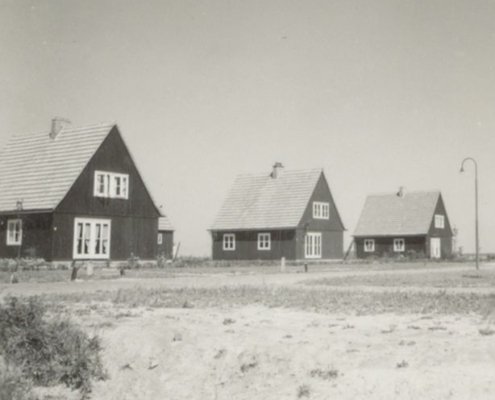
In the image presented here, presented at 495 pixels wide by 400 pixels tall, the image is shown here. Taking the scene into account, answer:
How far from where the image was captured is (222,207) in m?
56.9

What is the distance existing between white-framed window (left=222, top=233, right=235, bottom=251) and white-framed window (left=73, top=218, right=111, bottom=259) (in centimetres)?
1873

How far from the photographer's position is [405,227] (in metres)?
65.1

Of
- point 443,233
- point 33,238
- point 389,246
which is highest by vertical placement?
point 443,233

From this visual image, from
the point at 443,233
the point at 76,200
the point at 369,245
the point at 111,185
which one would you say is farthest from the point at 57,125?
the point at 443,233

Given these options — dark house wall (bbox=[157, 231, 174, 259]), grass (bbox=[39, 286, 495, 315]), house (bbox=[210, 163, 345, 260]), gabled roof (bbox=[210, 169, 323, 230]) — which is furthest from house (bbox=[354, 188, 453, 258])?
grass (bbox=[39, 286, 495, 315])

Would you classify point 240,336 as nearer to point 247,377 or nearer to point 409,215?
point 247,377

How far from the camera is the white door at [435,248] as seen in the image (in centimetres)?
6419

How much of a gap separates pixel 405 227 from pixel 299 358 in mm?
56849

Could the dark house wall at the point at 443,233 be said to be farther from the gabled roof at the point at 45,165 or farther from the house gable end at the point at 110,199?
the gabled roof at the point at 45,165

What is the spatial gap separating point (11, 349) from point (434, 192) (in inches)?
2372

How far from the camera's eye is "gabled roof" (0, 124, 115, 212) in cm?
3556

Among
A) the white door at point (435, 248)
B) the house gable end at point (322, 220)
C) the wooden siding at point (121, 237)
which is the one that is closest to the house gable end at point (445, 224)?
the white door at point (435, 248)

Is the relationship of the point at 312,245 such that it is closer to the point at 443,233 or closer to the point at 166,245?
the point at 166,245

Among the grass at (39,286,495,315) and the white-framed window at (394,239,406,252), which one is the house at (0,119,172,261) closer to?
the grass at (39,286,495,315)
